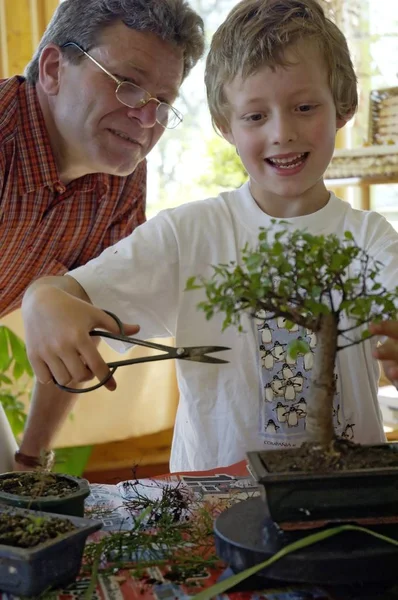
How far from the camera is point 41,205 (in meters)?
2.13

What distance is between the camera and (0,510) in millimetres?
992

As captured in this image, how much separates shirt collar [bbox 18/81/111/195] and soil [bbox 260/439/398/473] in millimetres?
1300

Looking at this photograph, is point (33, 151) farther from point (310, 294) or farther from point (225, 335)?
point (310, 294)

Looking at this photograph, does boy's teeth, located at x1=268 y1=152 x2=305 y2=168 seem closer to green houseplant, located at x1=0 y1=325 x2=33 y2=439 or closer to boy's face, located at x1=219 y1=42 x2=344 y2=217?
boy's face, located at x1=219 y1=42 x2=344 y2=217

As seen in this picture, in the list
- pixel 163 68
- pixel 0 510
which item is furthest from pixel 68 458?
pixel 0 510

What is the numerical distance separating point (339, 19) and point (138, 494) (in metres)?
3.41

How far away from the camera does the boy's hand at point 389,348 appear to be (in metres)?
1.06

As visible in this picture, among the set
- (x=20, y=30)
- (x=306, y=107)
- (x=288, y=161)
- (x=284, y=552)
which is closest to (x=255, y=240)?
(x=288, y=161)

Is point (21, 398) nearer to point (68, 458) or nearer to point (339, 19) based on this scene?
point (68, 458)

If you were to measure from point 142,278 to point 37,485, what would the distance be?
22.8 inches

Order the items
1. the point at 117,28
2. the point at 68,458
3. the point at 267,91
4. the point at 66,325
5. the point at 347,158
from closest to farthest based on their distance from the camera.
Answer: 1. the point at 66,325
2. the point at 267,91
3. the point at 117,28
4. the point at 347,158
5. the point at 68,458

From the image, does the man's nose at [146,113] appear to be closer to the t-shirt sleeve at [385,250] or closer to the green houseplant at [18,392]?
the t-shirt sleeve at [385,250]

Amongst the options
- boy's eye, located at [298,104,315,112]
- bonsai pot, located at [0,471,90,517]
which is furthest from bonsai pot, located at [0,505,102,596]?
boy's eye, located at [298,104,315,112]

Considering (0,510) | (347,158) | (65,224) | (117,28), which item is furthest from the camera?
(347,158)
